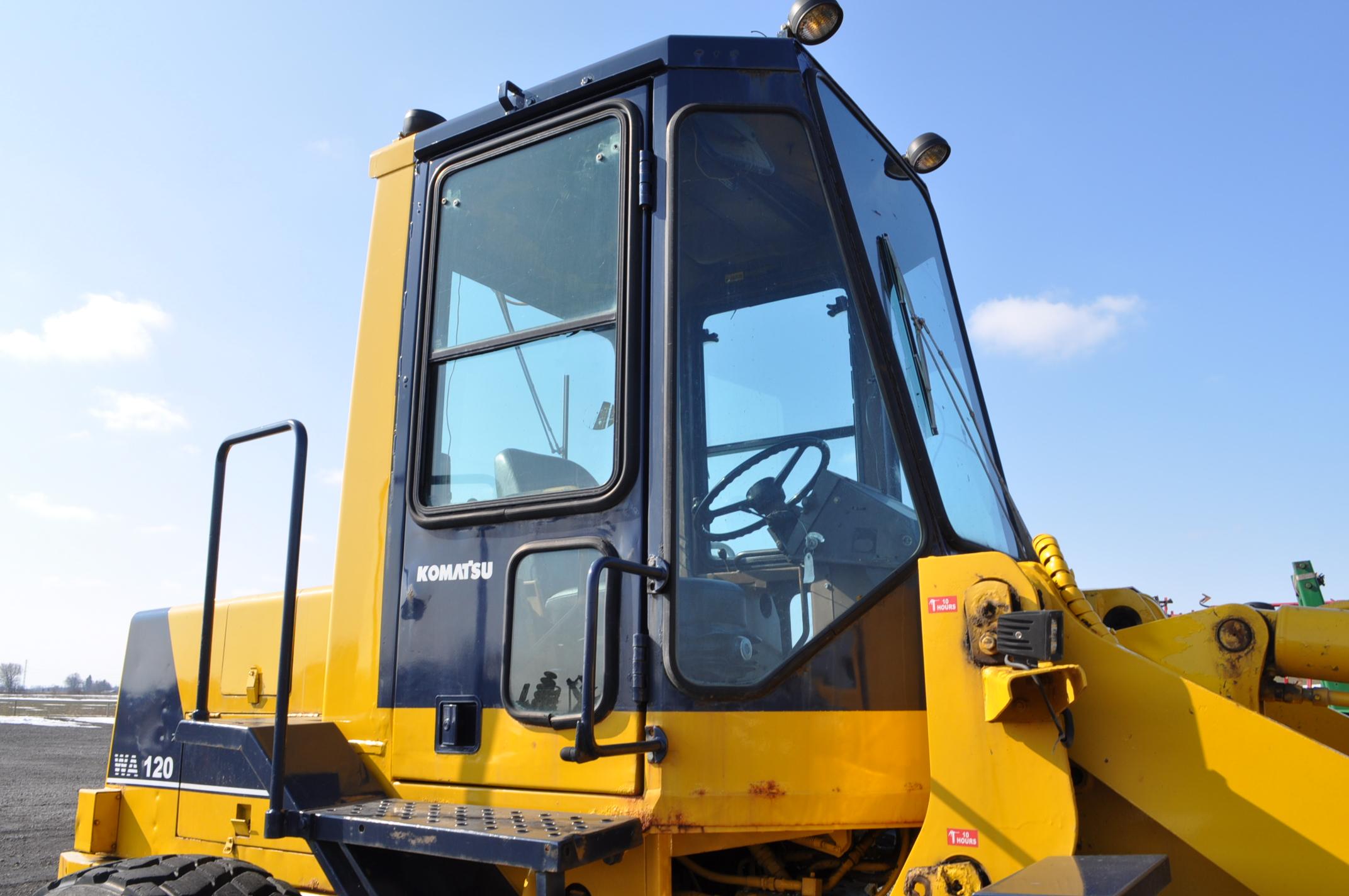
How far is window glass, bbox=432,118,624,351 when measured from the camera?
2.76 metres

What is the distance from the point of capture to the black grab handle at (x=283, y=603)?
251 cm

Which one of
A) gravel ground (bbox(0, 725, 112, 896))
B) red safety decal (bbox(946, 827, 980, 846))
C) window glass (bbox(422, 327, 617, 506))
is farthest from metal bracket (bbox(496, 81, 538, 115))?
gravel ground (bbox(0, 725, 112, 896))

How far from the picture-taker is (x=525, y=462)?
108 inches

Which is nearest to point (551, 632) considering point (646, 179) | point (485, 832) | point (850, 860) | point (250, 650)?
point (485, 832)

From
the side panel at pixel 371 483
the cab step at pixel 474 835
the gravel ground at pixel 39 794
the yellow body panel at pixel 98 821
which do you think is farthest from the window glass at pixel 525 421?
the gravel ground at pixel 39 794

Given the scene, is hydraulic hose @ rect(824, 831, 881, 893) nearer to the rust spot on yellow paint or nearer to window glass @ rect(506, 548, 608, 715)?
the rust spot on yellow paint

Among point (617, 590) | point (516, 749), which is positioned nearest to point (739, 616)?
point (617, 590)

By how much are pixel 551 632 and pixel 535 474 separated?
0.44 metres

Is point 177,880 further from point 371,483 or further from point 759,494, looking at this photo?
point 759,494

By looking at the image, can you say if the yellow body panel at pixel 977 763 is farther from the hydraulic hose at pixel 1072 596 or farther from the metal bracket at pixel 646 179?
the metal bracket at pixel 646 179

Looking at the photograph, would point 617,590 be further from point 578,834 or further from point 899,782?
point 899,782

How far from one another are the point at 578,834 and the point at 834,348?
1.38 metres

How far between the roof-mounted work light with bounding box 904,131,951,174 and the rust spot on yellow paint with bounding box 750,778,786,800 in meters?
2.27

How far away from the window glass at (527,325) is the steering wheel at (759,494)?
272 mm
